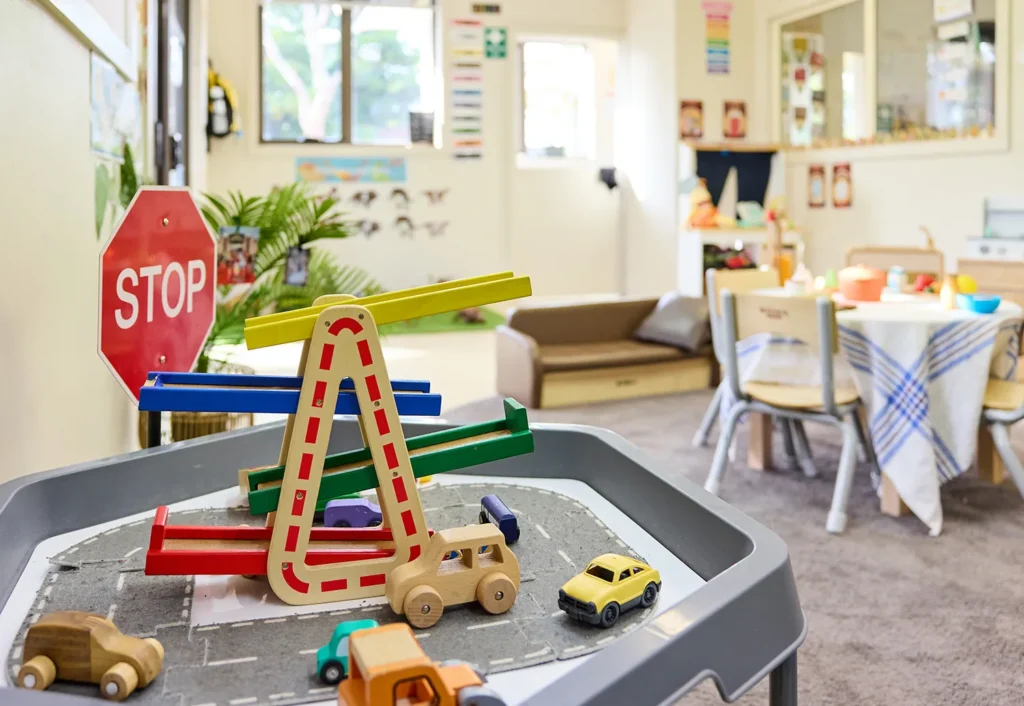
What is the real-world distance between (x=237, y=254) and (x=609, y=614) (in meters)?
2.21

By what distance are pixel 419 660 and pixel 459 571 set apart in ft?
0.70

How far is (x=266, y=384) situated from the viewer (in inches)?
37.9

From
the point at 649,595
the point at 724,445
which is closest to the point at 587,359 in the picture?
the point at 724,445

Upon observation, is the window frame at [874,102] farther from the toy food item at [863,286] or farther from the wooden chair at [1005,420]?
the wooden chair at [1005,420]

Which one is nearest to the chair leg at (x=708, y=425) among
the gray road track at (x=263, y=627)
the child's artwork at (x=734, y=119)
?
the gray road track at (x=263, y=627)

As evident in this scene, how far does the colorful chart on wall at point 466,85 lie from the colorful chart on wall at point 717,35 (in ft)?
5.72

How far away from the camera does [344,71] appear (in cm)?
772

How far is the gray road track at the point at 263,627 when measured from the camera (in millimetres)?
766

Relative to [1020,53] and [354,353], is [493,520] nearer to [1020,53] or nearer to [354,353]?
[354,353]

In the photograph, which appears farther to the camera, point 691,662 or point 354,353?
point 354,353

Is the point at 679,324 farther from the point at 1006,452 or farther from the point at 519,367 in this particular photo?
the point at 1006,452

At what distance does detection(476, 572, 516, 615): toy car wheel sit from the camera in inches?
35.3

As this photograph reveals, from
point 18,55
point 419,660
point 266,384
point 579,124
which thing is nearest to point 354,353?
point 266,384

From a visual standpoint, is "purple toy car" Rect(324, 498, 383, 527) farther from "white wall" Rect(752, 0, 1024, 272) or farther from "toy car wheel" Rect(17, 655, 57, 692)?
"white wall" Rect(752, 0, 1024, 272)
